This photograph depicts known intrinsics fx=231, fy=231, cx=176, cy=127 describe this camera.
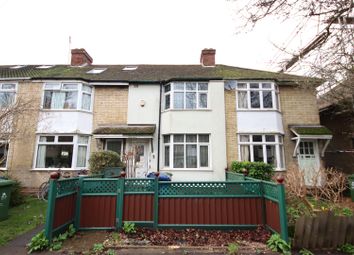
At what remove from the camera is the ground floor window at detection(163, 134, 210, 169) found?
41.1 ft

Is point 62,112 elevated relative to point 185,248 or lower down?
elevated

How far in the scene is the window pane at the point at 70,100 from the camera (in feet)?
42.4

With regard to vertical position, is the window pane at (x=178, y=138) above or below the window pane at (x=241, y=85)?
below

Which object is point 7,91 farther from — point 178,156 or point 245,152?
point 245,152

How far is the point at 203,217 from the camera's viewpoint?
5980mm

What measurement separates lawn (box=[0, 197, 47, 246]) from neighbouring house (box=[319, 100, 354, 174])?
50.2ft

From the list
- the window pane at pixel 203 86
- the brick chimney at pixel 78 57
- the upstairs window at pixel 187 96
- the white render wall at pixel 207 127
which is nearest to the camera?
the white render wall at pixel 207 127

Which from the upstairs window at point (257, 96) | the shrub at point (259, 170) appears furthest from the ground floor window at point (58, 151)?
the upstairs window at point (257, 96)

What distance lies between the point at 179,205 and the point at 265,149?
8.24 m

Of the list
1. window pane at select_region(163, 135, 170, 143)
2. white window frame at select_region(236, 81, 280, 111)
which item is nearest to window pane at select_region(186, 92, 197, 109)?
window pane at select_region(163, 135, 170, 143)

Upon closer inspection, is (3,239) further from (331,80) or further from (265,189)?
(331,80)

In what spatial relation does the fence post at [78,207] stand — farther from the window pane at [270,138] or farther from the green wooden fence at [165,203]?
the window pane at [270,138]

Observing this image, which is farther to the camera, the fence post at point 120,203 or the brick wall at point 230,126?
the brick wall at point 230,126

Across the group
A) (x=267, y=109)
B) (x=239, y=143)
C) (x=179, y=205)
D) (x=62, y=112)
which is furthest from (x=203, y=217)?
(x=62, y=112)
